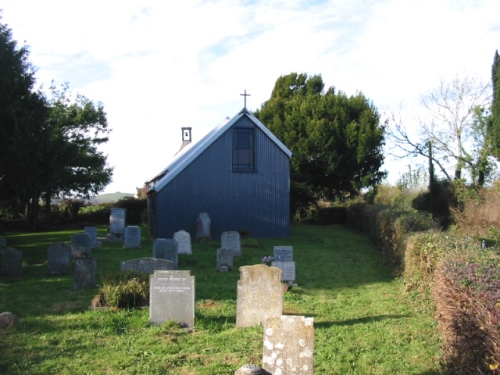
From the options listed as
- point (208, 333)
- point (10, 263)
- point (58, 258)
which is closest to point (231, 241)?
point (58, 258)

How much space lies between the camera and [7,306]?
11359 millimetres

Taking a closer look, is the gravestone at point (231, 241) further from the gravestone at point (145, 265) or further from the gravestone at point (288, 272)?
the gravestone at point (145, 265)

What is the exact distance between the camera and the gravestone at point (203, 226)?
1019 inches

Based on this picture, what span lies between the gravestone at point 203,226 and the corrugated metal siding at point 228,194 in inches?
36.3

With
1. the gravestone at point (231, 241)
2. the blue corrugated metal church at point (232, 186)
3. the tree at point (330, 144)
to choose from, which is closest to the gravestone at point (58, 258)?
the gravestone at point (231, 241)

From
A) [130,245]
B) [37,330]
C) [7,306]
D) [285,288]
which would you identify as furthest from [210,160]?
[37,330]

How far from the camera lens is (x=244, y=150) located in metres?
27.9

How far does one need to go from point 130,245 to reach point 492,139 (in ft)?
72.0

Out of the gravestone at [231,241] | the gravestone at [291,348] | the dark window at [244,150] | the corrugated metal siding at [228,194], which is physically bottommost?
the gravestone at [291,348]

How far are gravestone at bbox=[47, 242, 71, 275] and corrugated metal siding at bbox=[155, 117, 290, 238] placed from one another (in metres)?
10.7

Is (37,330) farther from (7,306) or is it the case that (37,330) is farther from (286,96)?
(286,96)

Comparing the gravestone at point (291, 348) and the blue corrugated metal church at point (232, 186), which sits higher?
the blue corrugated metal church at point (232, 186)

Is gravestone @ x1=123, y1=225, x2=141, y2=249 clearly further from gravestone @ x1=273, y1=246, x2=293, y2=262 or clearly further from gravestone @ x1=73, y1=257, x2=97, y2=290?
gravestone @ x1=73, y1=257, x2=97, y2=290

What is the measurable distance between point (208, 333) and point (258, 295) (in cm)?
109
